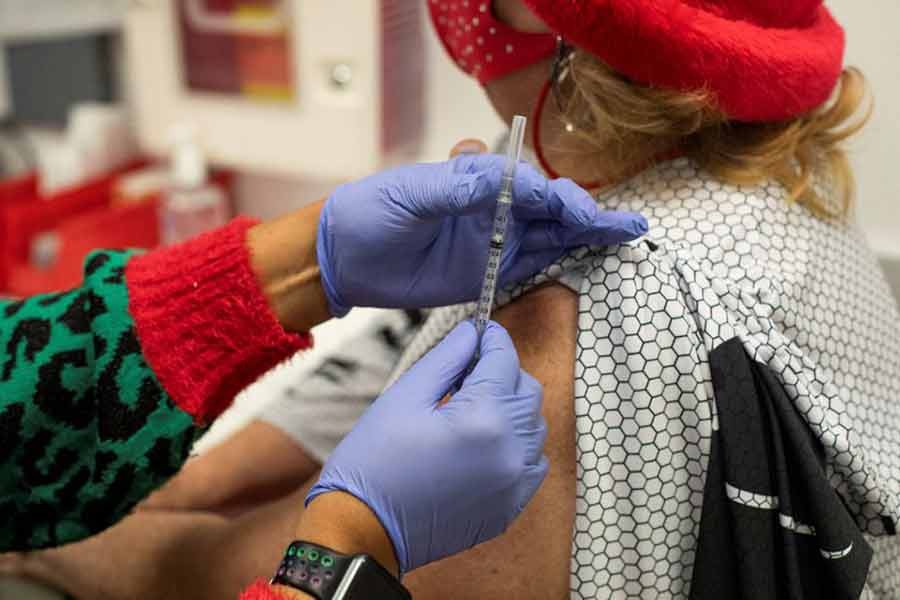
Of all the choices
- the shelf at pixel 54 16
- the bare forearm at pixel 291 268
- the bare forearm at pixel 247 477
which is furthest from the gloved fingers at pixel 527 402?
the shelf at pixel 54 16

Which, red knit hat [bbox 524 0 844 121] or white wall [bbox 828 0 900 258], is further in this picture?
white wall [bbox 828 0 900 258]

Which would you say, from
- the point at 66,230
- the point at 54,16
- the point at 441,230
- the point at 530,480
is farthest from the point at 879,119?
the point at 54,16

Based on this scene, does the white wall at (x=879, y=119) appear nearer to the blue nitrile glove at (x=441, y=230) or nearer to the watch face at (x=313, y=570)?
the blue nitrile glove at (x=441, y=230)

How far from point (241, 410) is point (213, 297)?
21.4 inches

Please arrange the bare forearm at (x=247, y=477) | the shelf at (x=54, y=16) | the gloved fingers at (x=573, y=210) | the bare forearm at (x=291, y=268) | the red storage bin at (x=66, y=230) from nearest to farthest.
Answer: the gloved fingers at (x=573, y=210) < the bare forearm at (x=291, y=268) < the bare forearm at (x=247, y=477) < the red storage bin at (x=66, y=230) < the shelf at (x=54, y=16)

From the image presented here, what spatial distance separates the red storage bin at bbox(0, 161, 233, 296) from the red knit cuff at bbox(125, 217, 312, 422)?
809mm

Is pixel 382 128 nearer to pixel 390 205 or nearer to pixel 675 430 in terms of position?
pixel 390 205

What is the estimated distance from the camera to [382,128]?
→ 1471 mm

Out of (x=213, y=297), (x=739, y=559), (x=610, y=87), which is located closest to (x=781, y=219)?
(x=610, y=87)

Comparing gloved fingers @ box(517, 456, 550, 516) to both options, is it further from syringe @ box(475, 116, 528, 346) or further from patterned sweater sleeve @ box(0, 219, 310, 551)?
patterned sweater sleeve @ box(0, 219, 310, 551)

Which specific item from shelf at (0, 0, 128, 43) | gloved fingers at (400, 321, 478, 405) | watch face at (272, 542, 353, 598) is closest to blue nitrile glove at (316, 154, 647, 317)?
gloved fingers at (400, 321, 478, 405)

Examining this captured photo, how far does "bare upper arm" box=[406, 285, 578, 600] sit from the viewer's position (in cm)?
75

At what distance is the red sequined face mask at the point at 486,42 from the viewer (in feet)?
2.81

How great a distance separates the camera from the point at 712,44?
72cm
